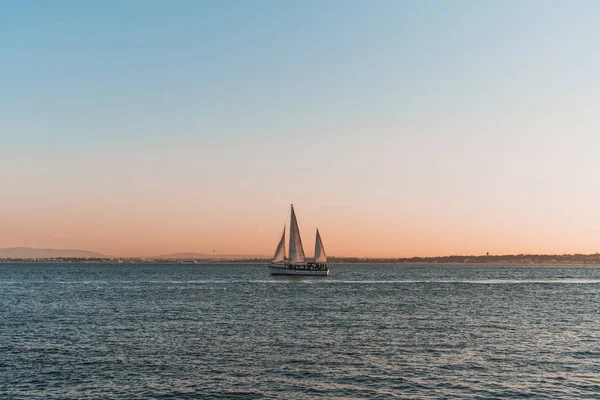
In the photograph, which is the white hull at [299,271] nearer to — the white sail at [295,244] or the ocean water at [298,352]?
the white sail at [295,244]

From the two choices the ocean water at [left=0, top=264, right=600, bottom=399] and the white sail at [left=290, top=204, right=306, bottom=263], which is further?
the white sail at [left=290, top=204, right=306, bottom=263]

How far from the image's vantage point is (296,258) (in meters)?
156

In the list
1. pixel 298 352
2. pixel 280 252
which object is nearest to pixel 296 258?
pixel 280 252

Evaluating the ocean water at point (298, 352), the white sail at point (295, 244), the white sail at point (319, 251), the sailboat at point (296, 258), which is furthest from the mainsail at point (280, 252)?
the ocean water at point (298, 352)

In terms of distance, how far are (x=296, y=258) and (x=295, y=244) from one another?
4280 millimetres

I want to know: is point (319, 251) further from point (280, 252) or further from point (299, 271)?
point (280, 252)

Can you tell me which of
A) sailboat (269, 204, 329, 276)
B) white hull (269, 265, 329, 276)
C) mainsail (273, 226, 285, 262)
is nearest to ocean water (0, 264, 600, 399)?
sailboat (269, 204, 329, 276)

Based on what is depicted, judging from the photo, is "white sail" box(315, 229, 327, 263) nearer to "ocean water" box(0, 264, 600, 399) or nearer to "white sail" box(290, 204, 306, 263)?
"white sail" box(290, 204, 306, 263)

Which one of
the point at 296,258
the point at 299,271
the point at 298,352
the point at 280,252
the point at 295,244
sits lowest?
the point at 298,352

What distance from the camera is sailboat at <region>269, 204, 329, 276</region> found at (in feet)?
502

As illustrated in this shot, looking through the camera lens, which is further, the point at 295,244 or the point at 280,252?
the point at 280,252

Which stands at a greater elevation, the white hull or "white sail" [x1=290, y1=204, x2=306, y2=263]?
"white sail" [x1=290, y1=204, x2=306, y2=263]

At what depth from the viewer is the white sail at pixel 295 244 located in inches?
5982

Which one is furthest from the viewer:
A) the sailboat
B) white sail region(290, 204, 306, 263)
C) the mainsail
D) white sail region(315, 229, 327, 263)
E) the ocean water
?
the mainsail
